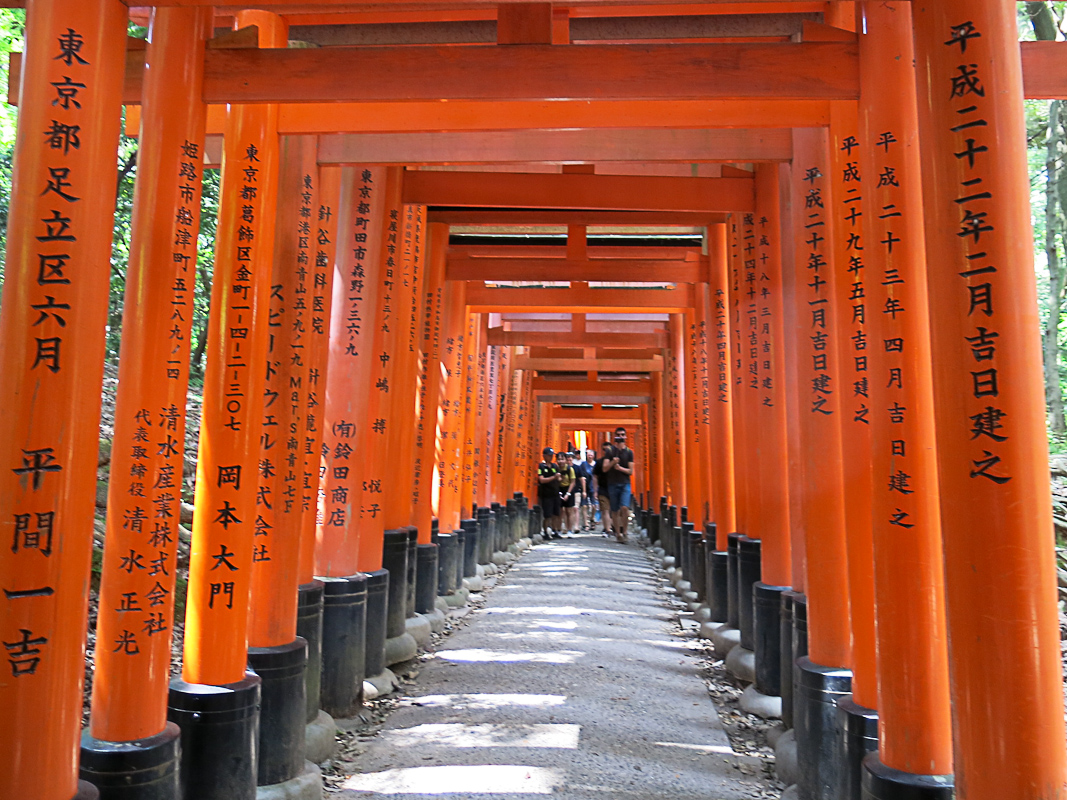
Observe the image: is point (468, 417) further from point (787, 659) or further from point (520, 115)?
point (520, 115)

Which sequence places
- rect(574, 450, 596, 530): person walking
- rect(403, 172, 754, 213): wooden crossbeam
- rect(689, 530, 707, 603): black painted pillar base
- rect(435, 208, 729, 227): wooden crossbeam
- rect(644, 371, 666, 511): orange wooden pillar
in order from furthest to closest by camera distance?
rect(574, 450, 596, 530): person walking
rect(644, 371, 666, 511): orange wooden pillar
rect(689, 530, 707, 603): black painted pillar base
rect(435, 208, 729, 227): wooden crossbeam
rect(403, 172, 754, 213): wooden crossbeam

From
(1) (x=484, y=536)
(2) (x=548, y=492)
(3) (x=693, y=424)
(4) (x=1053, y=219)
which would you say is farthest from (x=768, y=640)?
(2) (x=548, y=492)

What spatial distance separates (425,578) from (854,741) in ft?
15.7

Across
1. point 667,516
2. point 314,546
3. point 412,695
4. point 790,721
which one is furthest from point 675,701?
point 667,516

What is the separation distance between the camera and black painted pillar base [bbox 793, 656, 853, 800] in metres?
3.18

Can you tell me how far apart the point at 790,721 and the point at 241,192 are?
11.3 ft

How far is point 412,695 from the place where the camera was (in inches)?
203

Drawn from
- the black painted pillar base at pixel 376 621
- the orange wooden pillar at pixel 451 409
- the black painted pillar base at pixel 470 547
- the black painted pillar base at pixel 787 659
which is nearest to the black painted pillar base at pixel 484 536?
the black painted pillar base at pixel 470 547

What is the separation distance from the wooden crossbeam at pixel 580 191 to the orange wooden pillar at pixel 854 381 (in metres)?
2.26

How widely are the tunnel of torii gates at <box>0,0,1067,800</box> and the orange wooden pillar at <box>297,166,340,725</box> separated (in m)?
0.02

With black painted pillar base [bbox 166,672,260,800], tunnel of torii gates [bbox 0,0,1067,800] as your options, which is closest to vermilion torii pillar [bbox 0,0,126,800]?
tunnel of torii gates [bbox 0,0,1067,800]

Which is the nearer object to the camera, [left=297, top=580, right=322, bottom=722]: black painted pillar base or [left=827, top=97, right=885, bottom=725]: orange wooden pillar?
[left=827, top=97, right=885, bottom=725]: orange wooden pillar

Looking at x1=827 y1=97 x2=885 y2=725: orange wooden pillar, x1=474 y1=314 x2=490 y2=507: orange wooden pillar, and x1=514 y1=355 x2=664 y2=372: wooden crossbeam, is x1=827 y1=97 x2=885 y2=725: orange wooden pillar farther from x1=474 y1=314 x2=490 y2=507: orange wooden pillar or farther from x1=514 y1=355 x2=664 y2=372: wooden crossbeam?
x1=514 y1=355 x2=664 y2=372: wooden crossbeam

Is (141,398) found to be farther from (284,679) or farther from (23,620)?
(284,679)
